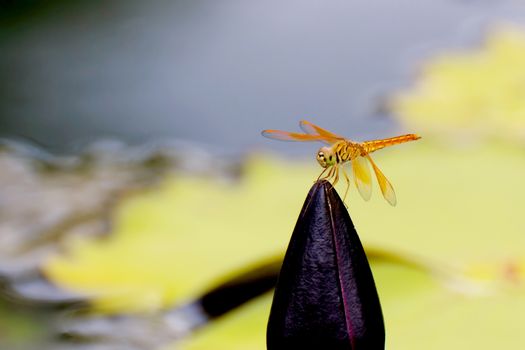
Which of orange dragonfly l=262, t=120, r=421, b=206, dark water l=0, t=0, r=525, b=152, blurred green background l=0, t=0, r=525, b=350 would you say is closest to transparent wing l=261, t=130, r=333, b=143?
orange dragonfly l=262, t=120, r=421, b=206

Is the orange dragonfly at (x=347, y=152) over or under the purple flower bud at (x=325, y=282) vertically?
over

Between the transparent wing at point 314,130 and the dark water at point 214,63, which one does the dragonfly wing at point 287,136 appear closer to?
the transparent wing at point 314,130

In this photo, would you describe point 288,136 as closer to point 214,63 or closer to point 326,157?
point 326,157

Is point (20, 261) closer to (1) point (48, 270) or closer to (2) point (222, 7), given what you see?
(1) point (48, 270)

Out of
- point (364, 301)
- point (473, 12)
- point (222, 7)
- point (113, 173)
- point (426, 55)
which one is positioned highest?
point (222, 7)

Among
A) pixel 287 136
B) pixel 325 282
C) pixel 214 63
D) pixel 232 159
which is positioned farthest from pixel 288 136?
pixel 214 63

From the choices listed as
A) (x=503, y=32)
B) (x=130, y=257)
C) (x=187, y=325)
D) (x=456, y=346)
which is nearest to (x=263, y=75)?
(x=503, y=32)

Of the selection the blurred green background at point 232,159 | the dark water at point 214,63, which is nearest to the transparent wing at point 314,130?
the blurred green background at point 232,159
